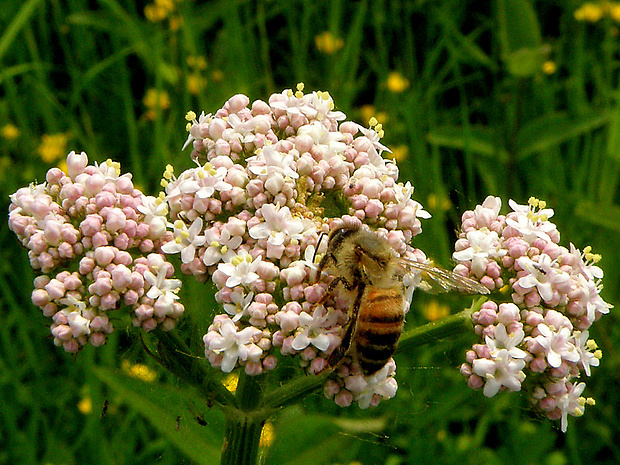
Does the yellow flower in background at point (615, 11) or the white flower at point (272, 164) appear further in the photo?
the yellow flower in background at point (615, 11)

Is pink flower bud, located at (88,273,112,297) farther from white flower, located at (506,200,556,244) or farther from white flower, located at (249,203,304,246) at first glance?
white flower, located at (506,200,556,244)

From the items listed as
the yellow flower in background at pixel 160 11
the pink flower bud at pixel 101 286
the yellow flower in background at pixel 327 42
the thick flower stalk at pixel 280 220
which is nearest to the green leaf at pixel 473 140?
the yellow flower in background at pixel 327 42

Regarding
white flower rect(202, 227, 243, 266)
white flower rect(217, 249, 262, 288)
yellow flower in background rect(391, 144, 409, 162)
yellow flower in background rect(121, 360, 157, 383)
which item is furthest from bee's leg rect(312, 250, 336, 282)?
yellow flower in background rect(391, 144, 409, 162)

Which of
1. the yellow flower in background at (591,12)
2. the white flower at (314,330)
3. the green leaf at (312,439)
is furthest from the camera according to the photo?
the yellow flower in background at (591,12)

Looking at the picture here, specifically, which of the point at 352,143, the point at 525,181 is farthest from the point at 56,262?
the point at 525,181

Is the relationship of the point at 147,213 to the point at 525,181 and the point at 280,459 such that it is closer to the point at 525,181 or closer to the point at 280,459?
the point at 280,459

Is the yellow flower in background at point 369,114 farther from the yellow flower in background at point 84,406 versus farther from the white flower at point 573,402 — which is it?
the white flower at point 573,402

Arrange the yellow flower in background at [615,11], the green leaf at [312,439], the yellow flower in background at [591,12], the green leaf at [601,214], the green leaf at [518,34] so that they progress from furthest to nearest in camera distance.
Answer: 1. the yellow flower in background at [615,11]
2. the yellow flower in background at [591,12]
3. the green leaf at [518,34]
4. the green leaf at [601,214]
5. the green leaf at [312,439]
